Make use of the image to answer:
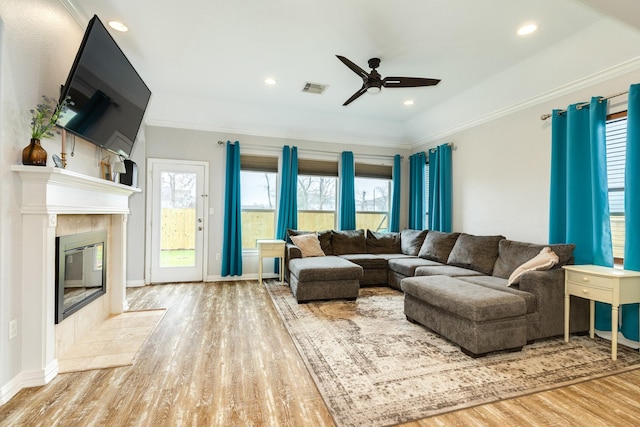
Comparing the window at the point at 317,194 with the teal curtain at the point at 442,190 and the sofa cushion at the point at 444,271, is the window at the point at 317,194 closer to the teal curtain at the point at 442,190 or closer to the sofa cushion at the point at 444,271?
the teal curtain at the point at 442,190

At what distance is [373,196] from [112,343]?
15.6ft

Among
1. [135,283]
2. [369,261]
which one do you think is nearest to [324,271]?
[369,261]

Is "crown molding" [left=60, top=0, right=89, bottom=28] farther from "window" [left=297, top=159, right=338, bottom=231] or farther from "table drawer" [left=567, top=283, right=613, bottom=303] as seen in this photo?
"table drawer" [left=567, top=283, right=613, bottom=303]

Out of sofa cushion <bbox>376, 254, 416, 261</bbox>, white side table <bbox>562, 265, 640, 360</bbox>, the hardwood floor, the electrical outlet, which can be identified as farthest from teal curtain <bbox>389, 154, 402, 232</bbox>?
the electrical outlet

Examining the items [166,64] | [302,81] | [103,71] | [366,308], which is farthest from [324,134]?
[103,71]

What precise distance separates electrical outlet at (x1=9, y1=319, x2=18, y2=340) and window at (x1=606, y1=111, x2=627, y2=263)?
493 centimetres

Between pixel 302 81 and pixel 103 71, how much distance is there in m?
2.28

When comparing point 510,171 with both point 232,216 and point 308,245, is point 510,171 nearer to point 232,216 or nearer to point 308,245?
point 308,245

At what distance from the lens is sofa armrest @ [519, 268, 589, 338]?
107 inches

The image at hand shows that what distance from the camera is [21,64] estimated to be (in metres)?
1.98

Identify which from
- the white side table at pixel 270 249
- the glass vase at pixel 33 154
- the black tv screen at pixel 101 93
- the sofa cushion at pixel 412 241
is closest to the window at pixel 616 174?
the sofa cushion at pixel 412 241

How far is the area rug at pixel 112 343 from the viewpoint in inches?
91.2

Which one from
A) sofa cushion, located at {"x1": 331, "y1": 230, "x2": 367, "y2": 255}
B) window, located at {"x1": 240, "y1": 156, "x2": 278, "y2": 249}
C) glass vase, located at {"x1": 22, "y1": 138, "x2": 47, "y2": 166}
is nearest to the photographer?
glass vase, located at {"x1": 22, "y1": 138, "x2": 47, "y2": 166}

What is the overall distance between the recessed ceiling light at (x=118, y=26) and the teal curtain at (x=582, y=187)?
451 centimetres
